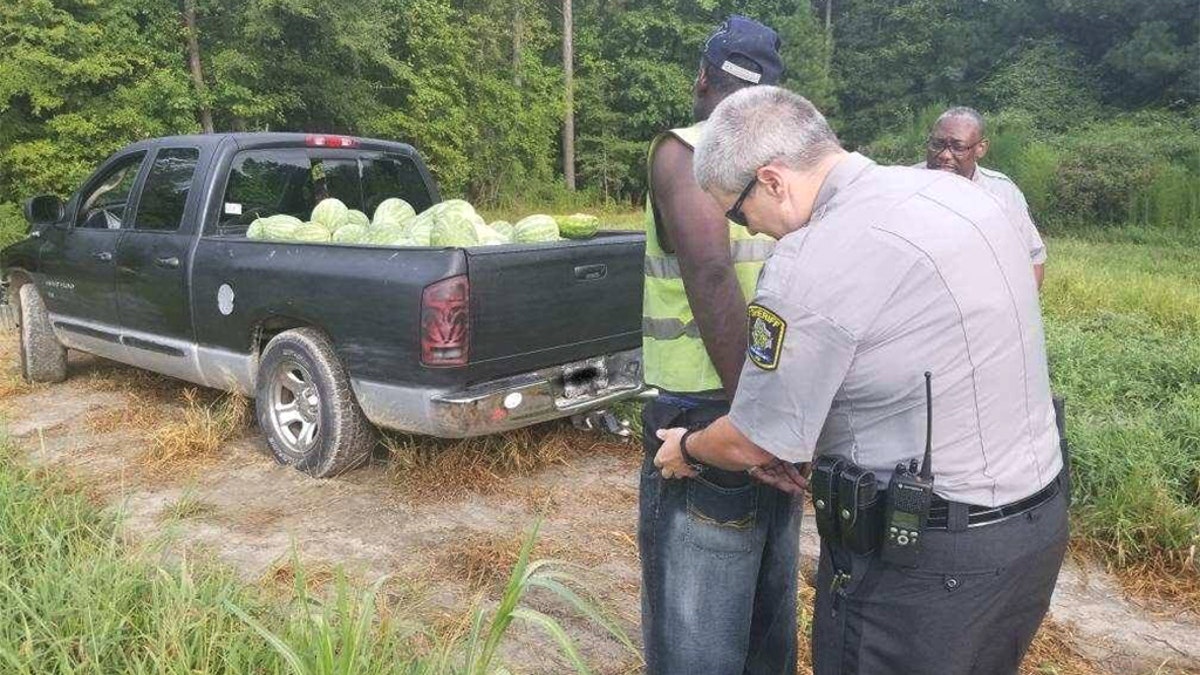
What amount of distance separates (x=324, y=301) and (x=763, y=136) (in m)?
3.10

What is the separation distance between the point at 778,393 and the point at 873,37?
147 feet

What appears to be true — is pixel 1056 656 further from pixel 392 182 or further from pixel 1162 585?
pixel 392 182

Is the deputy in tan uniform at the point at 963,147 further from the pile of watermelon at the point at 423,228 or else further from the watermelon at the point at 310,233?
the watermelon at the point at 310,233

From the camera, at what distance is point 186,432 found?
5.15 meters

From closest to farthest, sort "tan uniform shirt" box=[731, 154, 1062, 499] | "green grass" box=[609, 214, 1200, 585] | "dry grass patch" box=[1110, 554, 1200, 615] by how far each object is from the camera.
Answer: "tan uniform shirt" box=[731, 154, 1062, 499] < "dry grass patch" box=[1110, 554, 1200, 615] < "green grass" box=[609, 214, 1200, 585]

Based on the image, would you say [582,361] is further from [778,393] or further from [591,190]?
[591,190]

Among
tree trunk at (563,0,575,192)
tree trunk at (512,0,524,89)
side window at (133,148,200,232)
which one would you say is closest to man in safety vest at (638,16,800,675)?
side window at (133,148,200,232)

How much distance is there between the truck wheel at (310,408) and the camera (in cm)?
453

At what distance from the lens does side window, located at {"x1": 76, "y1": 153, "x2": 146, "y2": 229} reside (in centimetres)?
591

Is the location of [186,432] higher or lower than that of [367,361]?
lower

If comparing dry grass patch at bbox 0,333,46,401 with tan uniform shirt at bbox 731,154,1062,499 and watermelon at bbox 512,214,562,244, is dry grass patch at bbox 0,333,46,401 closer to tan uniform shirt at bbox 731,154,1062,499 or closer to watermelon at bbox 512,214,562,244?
watermelon at bbox 512,214,562,244

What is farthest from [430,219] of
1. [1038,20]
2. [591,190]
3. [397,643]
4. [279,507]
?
[1038,20]

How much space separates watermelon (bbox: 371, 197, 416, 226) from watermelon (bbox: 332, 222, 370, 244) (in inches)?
8.0

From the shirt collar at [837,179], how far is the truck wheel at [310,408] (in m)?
3.23
